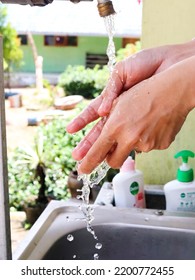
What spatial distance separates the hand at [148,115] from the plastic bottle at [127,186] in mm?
515

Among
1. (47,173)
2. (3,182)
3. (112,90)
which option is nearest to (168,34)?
(112,90)

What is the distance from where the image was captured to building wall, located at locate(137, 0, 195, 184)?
1782mm

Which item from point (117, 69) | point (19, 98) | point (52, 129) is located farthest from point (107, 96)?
point (19, 98)

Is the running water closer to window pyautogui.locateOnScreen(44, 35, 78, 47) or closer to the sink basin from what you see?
the sink basin

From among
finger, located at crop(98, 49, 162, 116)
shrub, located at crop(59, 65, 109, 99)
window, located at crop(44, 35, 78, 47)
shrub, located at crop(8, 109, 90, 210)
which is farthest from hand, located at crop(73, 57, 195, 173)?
window, located at crop(44, 35, 78, 47)

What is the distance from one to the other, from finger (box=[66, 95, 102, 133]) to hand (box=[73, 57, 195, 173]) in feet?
0.51

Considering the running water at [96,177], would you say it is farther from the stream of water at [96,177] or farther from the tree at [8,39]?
the tree at [8,39]

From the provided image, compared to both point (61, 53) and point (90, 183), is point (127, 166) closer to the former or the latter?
point (90, 183)

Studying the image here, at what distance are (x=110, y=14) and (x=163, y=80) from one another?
210 mm

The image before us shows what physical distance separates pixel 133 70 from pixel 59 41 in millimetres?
12882

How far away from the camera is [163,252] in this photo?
1379 mm

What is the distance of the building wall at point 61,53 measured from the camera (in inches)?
525
